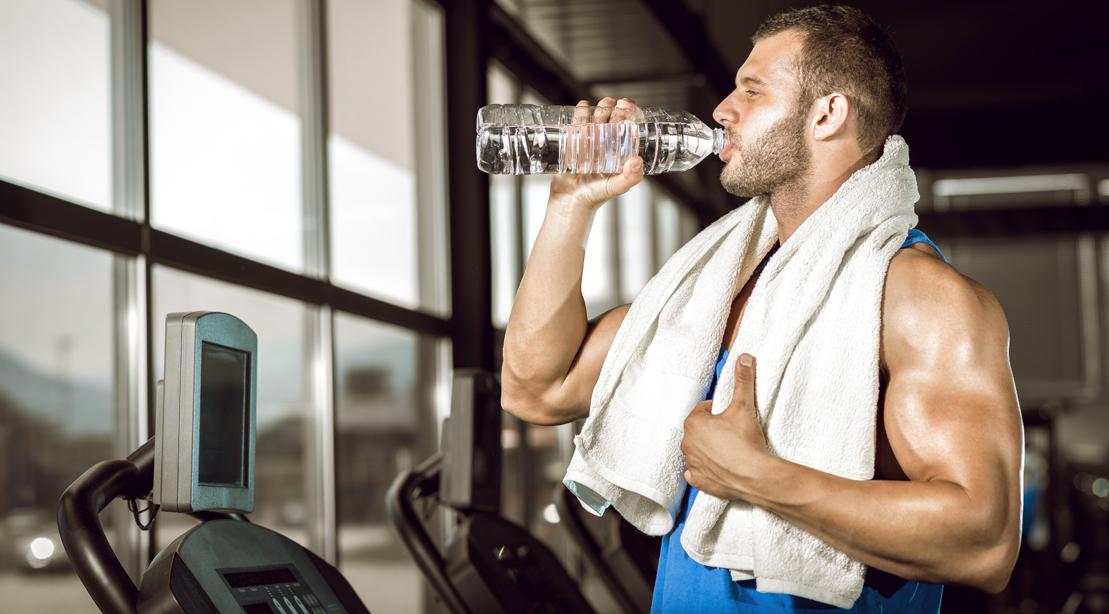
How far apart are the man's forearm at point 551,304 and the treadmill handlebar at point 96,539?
0.58 m

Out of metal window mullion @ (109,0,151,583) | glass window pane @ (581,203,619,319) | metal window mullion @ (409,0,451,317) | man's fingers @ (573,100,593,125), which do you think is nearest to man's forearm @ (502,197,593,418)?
man's fingers @ (573,100,593,125)

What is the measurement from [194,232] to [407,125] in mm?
1585

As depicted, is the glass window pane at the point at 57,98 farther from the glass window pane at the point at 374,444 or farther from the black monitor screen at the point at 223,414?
the glass window pane at the point at 374,444

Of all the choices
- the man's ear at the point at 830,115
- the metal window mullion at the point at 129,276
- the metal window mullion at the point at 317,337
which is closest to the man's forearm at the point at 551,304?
the man's ear at the point at 830,115

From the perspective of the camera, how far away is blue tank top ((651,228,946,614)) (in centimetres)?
123

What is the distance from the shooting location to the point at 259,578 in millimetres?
1392

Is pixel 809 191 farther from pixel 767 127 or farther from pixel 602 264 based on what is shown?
pixel 602 264

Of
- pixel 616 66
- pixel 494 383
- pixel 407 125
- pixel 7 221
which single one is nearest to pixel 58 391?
pixel 7 221

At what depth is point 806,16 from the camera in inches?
58.1

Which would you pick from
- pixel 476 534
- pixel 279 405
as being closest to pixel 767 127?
pixel 476 534

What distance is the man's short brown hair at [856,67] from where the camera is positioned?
4.62 ft

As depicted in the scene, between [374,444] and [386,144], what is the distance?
3.74 ft

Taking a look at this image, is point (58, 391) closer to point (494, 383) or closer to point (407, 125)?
point (494, 383)

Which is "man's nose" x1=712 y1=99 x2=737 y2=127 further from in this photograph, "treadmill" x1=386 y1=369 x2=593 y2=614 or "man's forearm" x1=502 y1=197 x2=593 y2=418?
"treadmill" x1=386 y1=369 x2=593 y2=614
